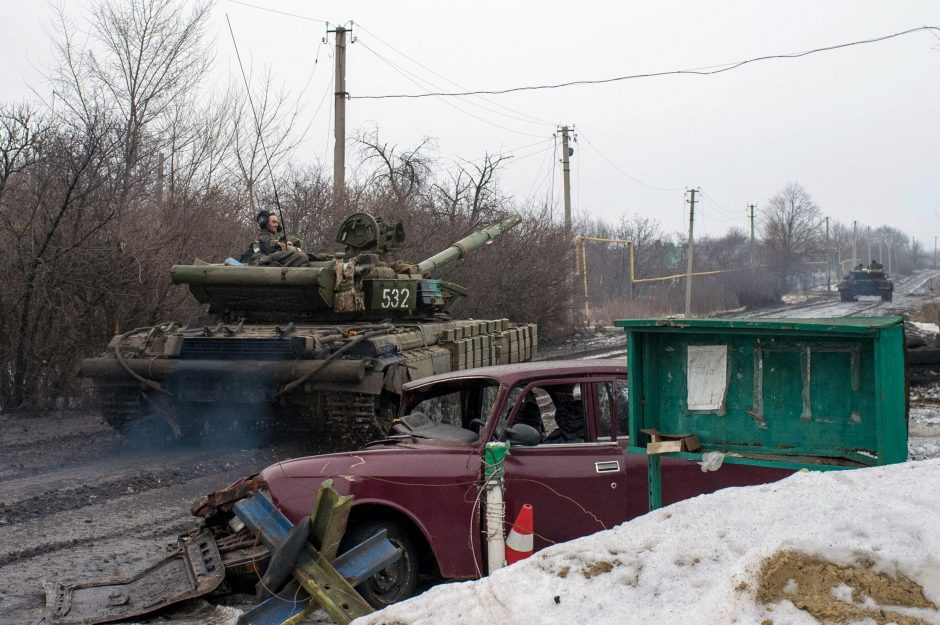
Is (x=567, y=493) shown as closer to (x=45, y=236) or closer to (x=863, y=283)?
(x=45, y=236)

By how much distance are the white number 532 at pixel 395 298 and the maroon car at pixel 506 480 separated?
637 centimetres

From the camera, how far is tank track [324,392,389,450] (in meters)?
9.86

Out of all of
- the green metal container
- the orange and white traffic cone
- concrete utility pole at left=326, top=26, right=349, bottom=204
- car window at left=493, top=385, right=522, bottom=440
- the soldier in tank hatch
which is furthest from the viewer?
concrete utility pole at left=326, top=26, right=349, bottom=204

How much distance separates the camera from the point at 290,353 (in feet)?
33.5

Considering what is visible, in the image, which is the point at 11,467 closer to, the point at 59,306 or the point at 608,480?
the point at 59,306

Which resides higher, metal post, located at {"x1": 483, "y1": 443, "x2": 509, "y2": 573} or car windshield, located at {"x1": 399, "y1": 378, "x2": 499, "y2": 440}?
car windshield, located at {"x1": 399, "y1": 378, "x2": 499, "y2": 440}

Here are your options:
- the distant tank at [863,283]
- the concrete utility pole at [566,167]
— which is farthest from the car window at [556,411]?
the distant tank at [863,283]

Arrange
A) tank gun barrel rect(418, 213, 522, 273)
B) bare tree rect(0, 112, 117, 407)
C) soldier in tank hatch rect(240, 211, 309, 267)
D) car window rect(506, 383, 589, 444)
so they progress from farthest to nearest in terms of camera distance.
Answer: tank gun barrel rect(418, 213, 522, 273) → bare tree rect(0, 112, 117, 407) → soldier in tank hatch rect(240, 211, 309, 267) → car window rect(506, 383, 589, 444)

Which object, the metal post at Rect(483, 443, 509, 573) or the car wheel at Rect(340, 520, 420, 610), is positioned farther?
the car wheel at Rect(340, 520, 420, 610)

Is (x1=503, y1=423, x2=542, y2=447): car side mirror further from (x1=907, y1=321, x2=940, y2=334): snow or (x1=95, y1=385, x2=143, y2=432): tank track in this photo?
(x1=907, y1=321, x2=940, y2=334): snow

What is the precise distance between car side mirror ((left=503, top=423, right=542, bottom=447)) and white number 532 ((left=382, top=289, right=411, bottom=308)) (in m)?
6.75

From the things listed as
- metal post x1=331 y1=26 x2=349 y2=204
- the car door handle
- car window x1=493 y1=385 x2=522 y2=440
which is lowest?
the car door handle

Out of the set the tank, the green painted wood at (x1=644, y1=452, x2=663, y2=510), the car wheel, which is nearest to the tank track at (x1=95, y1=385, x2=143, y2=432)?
the tank

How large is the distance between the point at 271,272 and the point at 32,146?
4677 millimetres
